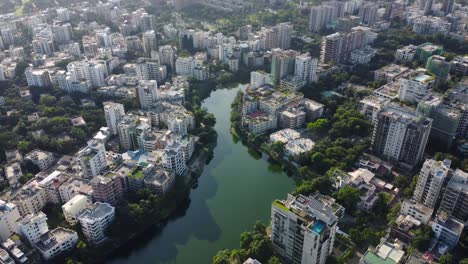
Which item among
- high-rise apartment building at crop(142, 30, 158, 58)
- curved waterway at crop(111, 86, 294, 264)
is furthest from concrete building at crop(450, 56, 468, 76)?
high-rise apartment building at crop(142, 30, 158, 58)

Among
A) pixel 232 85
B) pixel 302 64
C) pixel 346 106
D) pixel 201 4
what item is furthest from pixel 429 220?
pixel 201 4

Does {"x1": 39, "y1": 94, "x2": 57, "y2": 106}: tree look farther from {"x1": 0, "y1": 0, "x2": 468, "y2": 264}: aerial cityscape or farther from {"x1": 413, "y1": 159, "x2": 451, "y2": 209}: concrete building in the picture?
{"x1": 413, "y1": 159, "x2": 451, "y2": 209}: concrete building

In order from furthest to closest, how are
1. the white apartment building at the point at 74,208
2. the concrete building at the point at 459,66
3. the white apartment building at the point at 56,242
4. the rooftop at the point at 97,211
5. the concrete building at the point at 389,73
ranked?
the concrete building at the point at 459,66, the concrete building at the point at 389,73, the white apartment building at the point at 74,208, the rooftop at the point at 97,211, the white apartment building at the point at 56,242

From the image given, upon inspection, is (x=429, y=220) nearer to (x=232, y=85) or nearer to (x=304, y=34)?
(x=232, y=85)

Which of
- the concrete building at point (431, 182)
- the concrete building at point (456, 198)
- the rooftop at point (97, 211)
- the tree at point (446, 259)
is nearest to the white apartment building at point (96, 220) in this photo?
the rooftop at point (97, 211)

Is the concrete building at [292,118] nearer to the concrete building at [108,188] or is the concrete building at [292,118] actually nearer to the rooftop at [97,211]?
the concrete building at [108,188]

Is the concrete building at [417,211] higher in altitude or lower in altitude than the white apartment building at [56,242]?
higher

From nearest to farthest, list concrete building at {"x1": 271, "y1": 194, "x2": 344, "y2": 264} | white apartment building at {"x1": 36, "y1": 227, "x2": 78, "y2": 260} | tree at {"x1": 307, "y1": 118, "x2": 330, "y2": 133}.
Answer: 1. concrete building at {"x1": 271, "y1": 194, "x2": 344, "y2": 264}
2. white apartment building at {"x1": 36, "y1": 227, "x2": 78, "y2": 260}
3. tree at {"x1": 307, "y1": 118, "x2": 330, "y2": 133}
